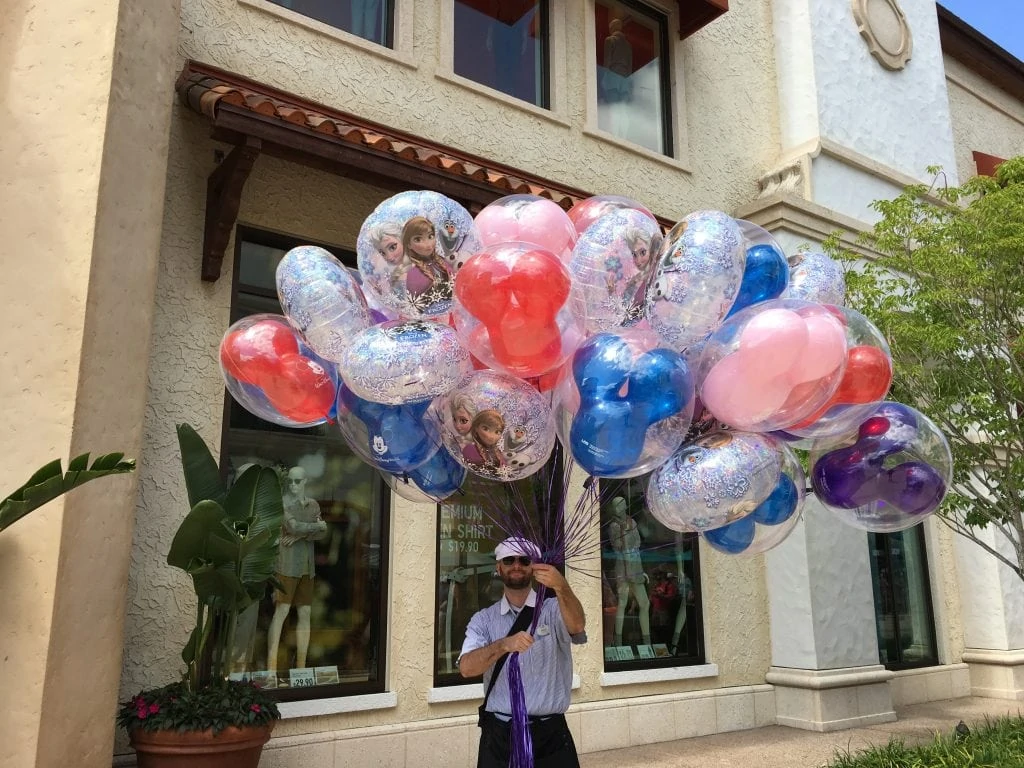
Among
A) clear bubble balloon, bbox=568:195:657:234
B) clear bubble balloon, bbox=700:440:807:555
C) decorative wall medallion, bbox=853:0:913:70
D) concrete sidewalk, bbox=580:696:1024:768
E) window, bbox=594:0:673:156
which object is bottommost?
concrete sidewalk, bbox=580:696:1024:768

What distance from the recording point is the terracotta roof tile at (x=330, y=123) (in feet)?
17.9

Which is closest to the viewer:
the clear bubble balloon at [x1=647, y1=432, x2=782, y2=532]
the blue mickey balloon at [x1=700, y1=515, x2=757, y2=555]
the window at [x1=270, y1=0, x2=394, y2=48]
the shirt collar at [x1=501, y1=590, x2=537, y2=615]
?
the clear bubble balloon at [x1=647, y1=432, x2=782, y2=532]

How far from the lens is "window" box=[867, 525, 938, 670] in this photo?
9.75 m

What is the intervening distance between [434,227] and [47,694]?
10.5 feet

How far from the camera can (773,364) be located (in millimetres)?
2988

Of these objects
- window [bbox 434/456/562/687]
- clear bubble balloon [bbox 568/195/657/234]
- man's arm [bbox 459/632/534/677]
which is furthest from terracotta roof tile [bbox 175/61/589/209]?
man's arm [bbox 459/632/534/677]

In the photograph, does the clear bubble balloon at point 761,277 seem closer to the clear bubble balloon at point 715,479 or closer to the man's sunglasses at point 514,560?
the clear bubble balloon at point 715,479

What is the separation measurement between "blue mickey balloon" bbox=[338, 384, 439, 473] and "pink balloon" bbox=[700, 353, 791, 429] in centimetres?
111

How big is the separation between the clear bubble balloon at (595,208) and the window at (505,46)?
4462 millimetres

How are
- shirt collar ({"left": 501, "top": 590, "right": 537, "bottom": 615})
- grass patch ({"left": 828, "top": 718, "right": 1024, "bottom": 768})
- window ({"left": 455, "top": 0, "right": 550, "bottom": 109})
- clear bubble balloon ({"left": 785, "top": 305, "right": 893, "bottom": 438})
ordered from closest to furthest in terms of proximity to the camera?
1. clear bubble balloon ({"left": 785, "top": 305, "right": 893, "bottom": 438})
2. shirt collar ({"left": 501, "top": 590, "right": 537, "bottom": 615})
3. grass patch ({"left": 828, "top": 718, "right": 1024, "bottom": 768})
4. window ({"left": 455, "top": 0, "right": 550, "bottom": 109})

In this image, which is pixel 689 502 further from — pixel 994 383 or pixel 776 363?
pixel 994 383

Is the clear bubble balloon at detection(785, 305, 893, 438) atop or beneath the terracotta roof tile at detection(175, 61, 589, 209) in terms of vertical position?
beneath

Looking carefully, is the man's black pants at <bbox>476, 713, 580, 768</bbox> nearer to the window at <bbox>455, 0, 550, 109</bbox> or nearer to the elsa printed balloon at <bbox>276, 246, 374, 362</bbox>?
the elsa printed balloon at <bbox>276, 246, 374, 362</bbox>

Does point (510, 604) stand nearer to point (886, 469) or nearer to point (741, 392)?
point (741, 392)
